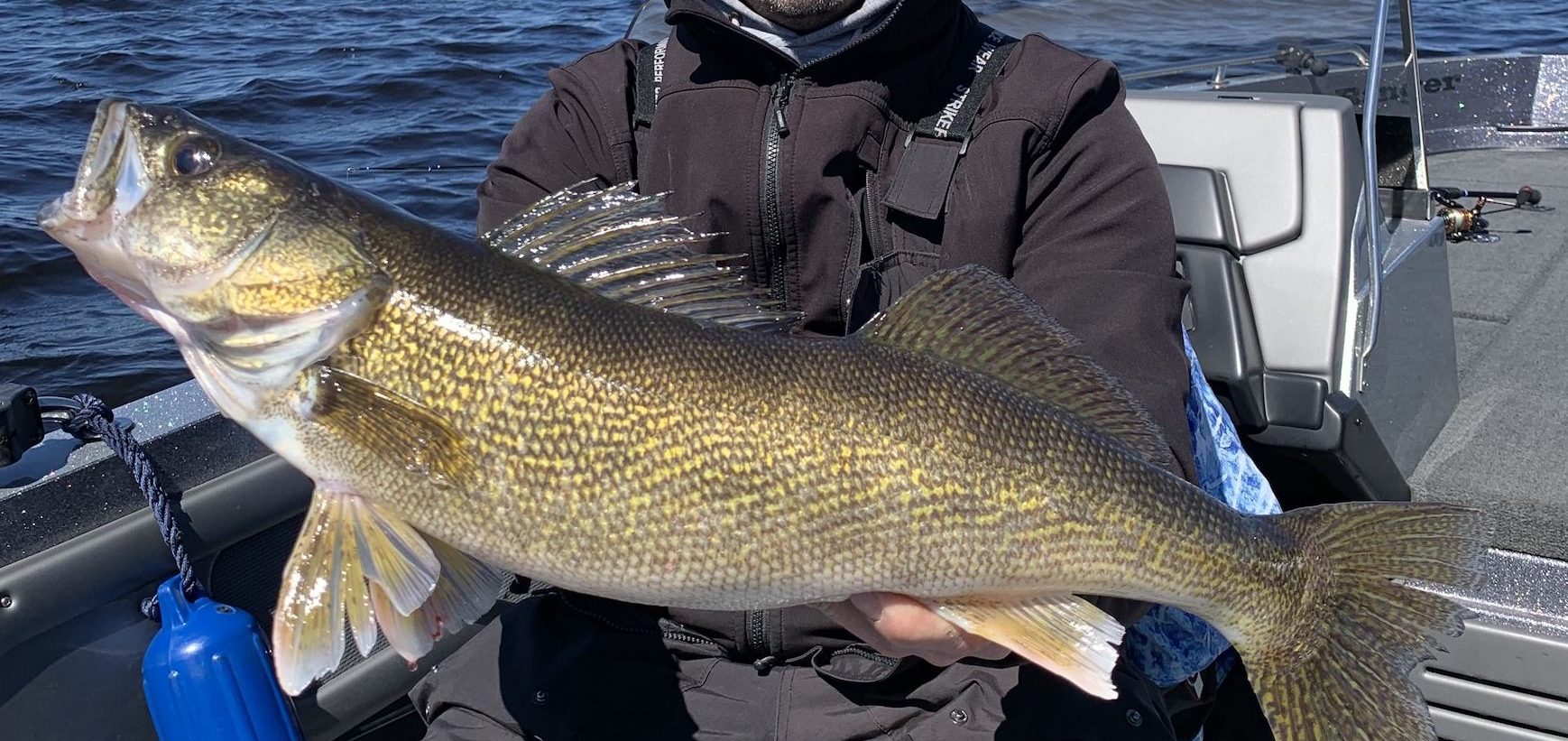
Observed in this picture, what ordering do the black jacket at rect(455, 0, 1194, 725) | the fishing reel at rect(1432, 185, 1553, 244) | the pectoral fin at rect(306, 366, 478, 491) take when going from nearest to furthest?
the pectoral fin at rect(306, 366, 478, 491) → the black jacket at rect(455, 0, 1194, 725) → the fishing reel at rect(1432, 185, 1553, 244)

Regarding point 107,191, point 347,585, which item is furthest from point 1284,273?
point 107,191

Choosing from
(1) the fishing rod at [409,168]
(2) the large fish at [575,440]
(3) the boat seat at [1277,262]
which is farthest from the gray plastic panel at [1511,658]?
(1) the fishing rod at [409,168]

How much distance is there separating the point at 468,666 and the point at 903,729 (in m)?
0.92

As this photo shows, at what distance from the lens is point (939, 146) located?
2564 mm

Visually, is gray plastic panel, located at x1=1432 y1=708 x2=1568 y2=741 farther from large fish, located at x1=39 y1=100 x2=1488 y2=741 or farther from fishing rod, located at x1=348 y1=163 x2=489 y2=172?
fishing rod, located at x1=348 y1=163 x2=489 y2=172

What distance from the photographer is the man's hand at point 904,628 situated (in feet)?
6.43

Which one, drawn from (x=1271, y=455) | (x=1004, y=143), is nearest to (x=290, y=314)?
(x=1004, y=143)

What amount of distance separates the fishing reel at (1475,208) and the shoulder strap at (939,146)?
3952 millimetres

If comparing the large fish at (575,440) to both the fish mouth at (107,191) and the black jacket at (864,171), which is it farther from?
the black jacket at (864,171)

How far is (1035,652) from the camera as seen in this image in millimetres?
1931

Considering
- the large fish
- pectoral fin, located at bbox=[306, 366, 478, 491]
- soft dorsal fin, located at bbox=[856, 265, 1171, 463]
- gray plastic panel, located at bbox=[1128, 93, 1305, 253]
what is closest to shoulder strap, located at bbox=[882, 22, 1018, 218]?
soft dorsal fin, located at bbox=[856, 265, 1171, 463]

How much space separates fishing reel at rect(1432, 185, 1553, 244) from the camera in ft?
19.5

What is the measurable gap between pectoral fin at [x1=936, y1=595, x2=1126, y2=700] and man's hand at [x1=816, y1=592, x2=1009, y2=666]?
0.04 meters

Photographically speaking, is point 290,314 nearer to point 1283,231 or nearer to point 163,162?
point 163,162
